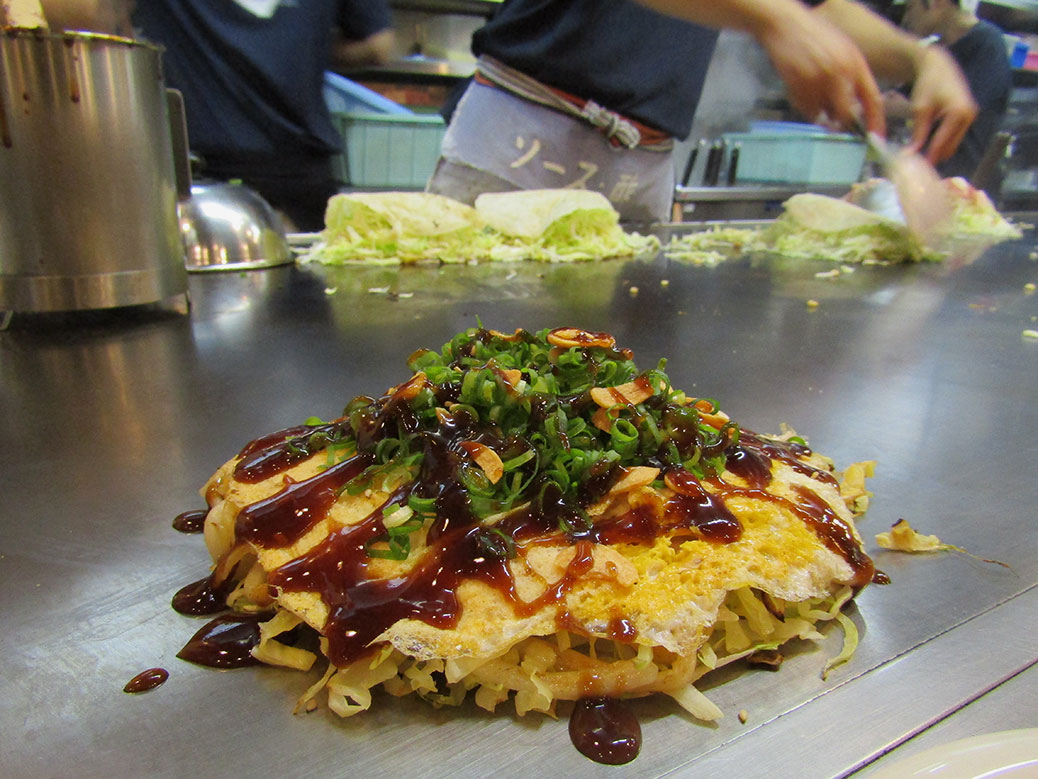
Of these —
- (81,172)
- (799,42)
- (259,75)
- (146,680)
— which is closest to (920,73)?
(799,42)

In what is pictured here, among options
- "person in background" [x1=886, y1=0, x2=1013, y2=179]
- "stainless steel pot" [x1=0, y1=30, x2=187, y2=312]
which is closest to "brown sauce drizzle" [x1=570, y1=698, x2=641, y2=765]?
"stainless steel pot" [x1=0, y1=30, x2=187, y2=312]

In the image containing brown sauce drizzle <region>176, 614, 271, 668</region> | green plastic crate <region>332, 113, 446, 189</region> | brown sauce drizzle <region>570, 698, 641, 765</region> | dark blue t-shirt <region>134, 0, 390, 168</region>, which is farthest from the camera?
green plastic crate <region>332, 113, 446, 189</region>

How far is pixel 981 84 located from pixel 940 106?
5.37m

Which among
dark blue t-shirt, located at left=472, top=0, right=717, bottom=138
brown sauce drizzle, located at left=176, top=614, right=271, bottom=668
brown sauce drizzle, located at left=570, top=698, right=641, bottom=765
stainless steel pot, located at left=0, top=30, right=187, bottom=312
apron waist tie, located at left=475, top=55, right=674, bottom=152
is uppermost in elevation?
dark blue t-shirt, located at left=472, top=0, right=717, bottom=138

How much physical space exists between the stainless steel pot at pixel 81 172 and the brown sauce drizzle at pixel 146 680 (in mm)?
1975

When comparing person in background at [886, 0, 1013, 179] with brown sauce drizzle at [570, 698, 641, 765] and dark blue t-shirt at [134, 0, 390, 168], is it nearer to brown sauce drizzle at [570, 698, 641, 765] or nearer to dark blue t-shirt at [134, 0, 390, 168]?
dark blue t-shirt at [134, 0, 390, 168]

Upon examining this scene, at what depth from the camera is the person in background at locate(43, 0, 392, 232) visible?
4965mm

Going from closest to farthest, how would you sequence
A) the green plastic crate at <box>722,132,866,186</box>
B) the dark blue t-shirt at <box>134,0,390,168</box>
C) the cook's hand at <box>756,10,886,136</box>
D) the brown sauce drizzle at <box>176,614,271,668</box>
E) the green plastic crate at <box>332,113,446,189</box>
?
the brown sauce drizzle at <box>176,614,271,668</box> → the cook's hand at <box>756,10,886,136</box> → the dark blue t-shirt at <box>134,0,390,168</box> → the green plastic crate at <box>332,113,446,189</box> → the green plastic crate at <box>722,132,866,186</box>

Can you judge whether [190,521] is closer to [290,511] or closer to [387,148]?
[290,511]

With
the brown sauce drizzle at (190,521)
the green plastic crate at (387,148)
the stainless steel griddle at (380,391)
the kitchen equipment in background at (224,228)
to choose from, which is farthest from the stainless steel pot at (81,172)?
the green plastic crate at (387,148)

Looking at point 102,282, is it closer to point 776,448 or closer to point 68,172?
point 68,172

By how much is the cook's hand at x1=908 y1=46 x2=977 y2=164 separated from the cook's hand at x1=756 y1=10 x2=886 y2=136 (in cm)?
84

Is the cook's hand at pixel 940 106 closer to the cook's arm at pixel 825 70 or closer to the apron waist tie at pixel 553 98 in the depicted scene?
Result: the cook's arm at pixel 825 70

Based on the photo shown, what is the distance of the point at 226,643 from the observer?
1.03 meters
